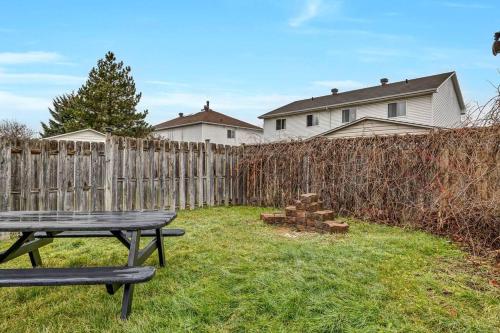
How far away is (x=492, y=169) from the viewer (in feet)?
15.2

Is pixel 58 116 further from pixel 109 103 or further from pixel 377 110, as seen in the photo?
pixel 377 110

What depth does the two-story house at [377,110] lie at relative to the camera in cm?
1451

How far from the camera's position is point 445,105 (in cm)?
1836

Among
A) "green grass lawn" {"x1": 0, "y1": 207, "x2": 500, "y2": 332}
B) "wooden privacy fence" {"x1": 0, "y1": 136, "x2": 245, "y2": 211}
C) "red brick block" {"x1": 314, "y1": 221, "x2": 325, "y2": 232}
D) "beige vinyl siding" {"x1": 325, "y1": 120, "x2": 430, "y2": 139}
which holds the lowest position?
"green grass lawn" {"x1": 0, "y1": 207, "x2": 500, "y2": 332}

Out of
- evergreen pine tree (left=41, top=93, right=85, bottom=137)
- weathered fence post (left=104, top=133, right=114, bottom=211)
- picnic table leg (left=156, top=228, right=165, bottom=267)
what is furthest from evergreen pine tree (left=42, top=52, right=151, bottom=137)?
picnic table leg (left=156, top=228, right=165, bottom=267)

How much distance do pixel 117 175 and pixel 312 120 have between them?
1749 centimetres

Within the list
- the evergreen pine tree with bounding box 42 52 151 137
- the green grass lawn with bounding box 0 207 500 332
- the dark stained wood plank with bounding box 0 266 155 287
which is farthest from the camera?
the evergreen pine tree with bounding box 42 52 151 137

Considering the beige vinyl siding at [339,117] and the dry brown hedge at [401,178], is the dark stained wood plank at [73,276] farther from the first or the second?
the beige vinyl siding at [339,117]

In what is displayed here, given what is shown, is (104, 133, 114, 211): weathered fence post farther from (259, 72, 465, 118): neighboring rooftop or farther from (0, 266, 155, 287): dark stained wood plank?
(259, 72, 465, 118): neighboring rooftop

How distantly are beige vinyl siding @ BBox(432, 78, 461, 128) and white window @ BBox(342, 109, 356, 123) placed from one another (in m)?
4.53

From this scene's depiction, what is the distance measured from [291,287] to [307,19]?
1067cm

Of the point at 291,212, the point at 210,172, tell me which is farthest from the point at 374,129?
the point at 291,212

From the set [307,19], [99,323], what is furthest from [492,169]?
[307,19]

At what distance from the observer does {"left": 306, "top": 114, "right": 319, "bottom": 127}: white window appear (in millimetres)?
22000
